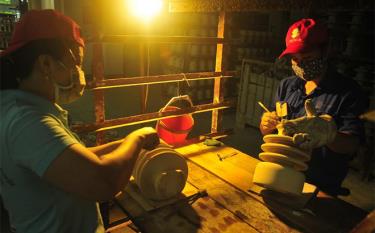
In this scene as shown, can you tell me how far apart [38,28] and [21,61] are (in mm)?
159

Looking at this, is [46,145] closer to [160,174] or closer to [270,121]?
[160,174]

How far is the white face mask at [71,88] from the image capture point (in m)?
1.46

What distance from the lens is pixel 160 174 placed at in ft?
6.59

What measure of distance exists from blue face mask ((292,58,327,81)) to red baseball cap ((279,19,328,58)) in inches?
5.0

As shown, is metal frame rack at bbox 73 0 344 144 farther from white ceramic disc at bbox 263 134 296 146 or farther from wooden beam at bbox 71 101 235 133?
white ceramic disc at bbox 263 134 296 146

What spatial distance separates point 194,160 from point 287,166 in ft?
3.46

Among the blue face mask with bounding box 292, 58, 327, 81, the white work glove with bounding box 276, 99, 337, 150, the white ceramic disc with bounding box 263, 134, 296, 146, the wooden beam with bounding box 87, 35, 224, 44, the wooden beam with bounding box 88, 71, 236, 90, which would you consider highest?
the wooden beam with bounding box 87, 35, 224, 44

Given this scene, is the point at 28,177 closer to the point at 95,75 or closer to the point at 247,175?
the point at 95,75

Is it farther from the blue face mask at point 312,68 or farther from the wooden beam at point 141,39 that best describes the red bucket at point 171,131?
the blue face mask at point 312,68

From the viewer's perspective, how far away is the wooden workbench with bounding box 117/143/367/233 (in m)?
1.87

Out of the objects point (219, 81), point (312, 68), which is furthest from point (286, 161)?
point (219, 81)

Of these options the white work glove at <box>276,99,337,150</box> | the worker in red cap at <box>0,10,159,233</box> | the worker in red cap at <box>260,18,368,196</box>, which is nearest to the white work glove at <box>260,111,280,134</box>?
the worker in red cap at <box>260,18,368,196</box>

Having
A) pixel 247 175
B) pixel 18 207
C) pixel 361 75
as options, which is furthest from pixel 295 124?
pixel 361 75

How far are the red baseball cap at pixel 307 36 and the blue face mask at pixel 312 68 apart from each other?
0.41 ft
